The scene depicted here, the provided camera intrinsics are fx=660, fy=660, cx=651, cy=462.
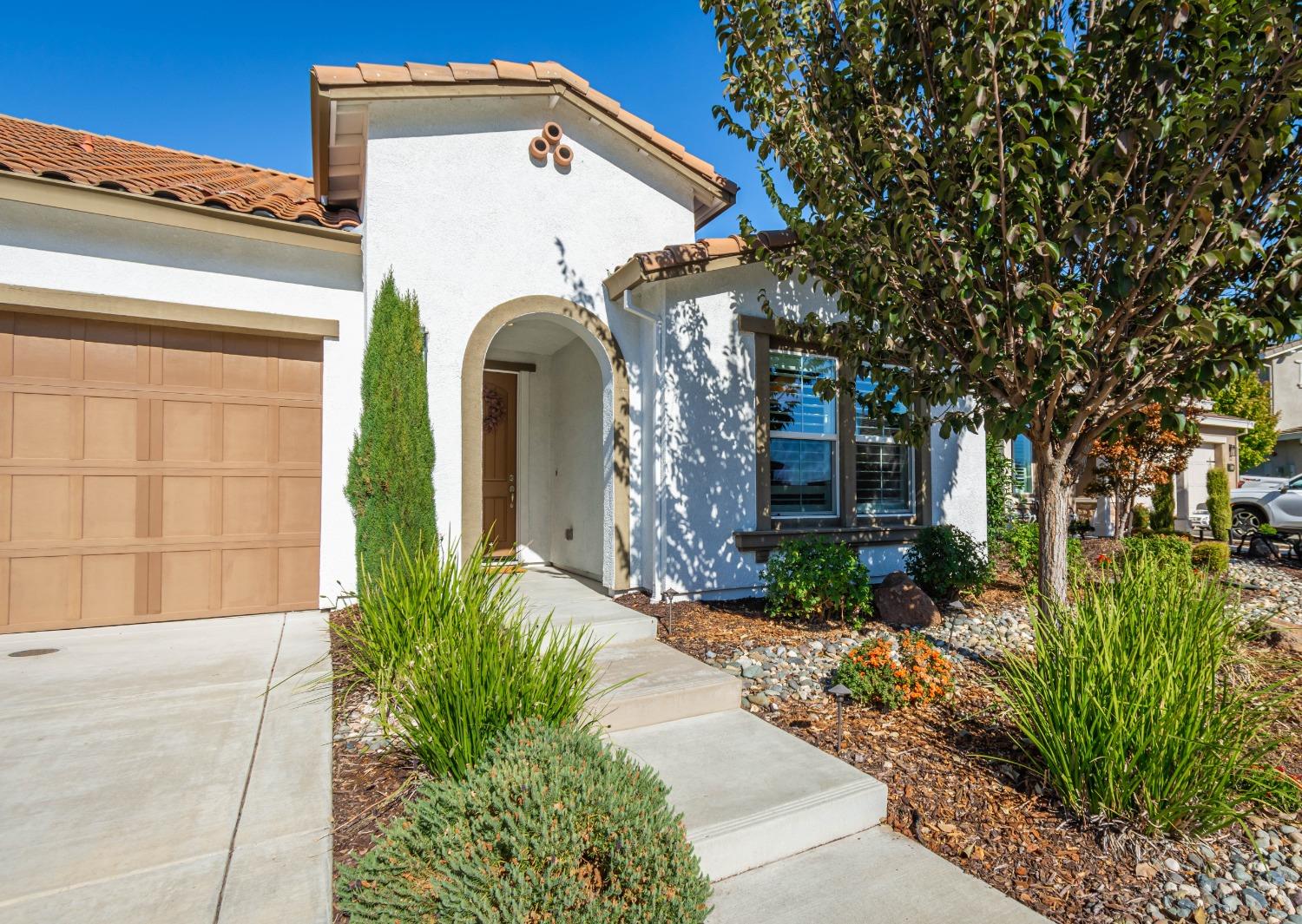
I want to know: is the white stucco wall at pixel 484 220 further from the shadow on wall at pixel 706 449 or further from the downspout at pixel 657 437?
the shadow on wall at pixel 706 449

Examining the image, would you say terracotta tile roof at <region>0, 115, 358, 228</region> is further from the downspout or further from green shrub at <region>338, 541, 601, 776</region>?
green shrub at <region>338, 541, 601, 776</region>

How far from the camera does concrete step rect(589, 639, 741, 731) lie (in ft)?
12.6

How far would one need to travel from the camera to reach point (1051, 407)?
4.60 meters

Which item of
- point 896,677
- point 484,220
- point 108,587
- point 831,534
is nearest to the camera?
point 896,677

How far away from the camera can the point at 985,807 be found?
310 centimetres

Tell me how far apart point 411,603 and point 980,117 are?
4.38m

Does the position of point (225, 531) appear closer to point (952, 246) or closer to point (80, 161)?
point (80, 161)

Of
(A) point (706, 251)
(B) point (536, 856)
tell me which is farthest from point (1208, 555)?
(B) point (536, 856)

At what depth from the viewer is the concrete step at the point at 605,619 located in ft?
17.2

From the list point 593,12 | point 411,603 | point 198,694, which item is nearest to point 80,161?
point 198,694

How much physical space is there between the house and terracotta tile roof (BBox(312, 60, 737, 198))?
29 millimetres

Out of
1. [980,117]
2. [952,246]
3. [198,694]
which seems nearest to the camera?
[980,117]

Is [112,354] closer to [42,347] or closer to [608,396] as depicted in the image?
[42,347]

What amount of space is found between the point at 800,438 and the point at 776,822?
518 cm
